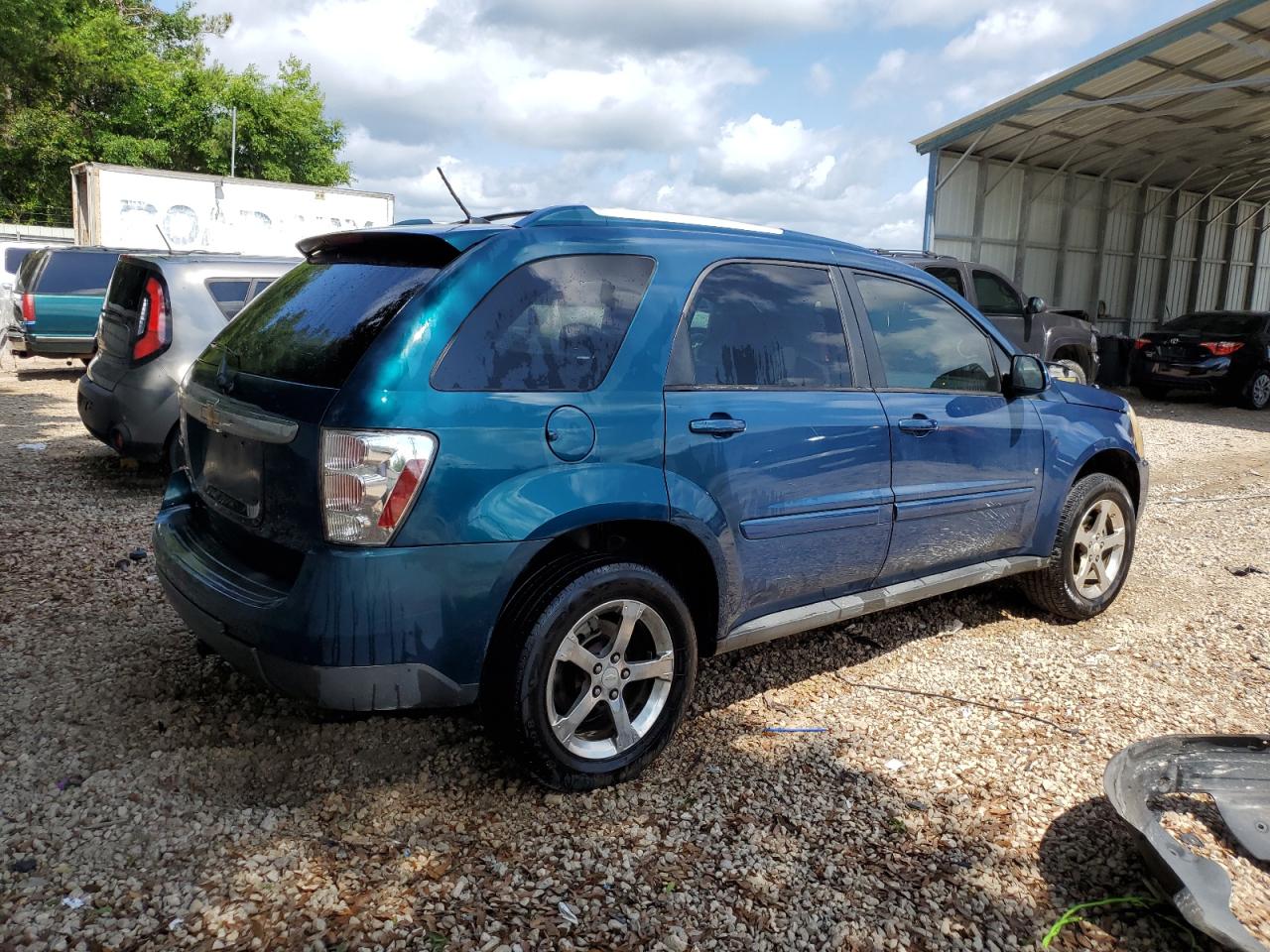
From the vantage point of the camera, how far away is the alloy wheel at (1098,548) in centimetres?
470

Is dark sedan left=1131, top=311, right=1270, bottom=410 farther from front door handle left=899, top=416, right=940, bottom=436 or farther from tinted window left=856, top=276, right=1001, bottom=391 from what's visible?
front door handle left=899, top=416, right=940, bottom=436

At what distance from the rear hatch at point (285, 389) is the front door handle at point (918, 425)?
1881 mm

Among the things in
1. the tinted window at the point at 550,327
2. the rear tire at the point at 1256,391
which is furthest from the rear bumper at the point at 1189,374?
the tinted window at the point at 550,327

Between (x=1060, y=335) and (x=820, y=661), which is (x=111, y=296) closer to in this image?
(x=820, y=661)

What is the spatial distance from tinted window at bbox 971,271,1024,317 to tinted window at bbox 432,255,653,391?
9.27m

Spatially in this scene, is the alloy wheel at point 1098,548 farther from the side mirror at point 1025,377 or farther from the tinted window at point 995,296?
the tinted window at point 995,296

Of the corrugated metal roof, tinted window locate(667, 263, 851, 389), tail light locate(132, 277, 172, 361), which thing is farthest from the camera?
the corrugated metal roof

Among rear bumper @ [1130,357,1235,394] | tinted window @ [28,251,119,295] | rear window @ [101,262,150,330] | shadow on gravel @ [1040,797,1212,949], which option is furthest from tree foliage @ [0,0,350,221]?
shadow on gravel @ [1040,797,1212,949]

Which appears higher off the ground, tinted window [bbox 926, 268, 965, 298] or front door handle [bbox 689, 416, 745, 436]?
tinted window [bbox 926, 268, 965, 298]

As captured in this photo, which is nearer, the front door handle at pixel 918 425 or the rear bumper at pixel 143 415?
the front door handle at pixel 918 425

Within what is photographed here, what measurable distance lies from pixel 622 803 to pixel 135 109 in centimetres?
3600

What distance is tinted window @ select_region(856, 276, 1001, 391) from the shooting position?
12.5ft

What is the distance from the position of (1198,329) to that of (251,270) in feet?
48.3

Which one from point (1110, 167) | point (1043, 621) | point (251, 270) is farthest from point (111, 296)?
point (1110, 167)
